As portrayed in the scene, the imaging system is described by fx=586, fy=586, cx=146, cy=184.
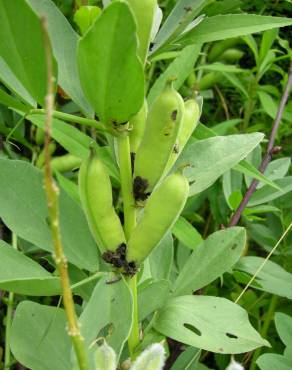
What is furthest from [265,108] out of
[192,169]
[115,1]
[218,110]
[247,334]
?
[115,1]

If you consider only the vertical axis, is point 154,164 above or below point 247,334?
above

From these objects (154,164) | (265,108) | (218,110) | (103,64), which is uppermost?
(103,64)

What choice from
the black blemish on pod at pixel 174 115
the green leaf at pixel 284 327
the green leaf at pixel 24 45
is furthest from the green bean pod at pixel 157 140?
the green leaf at pixel 284 327

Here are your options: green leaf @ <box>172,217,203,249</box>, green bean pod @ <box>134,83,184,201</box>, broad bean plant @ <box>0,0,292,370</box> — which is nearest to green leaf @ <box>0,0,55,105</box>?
broad bean plant @ <box>0,0,292,370</box>

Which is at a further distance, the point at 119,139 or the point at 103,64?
the point at 119,139

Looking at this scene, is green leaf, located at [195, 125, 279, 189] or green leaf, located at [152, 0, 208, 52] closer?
green leaf, located at [152, 0, 208, 52]

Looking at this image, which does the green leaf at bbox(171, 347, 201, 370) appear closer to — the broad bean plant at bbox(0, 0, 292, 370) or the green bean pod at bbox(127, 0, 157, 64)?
the broad bean plant at bbox(0, 0, 292, 370)

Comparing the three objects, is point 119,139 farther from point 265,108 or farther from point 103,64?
point 265,108
